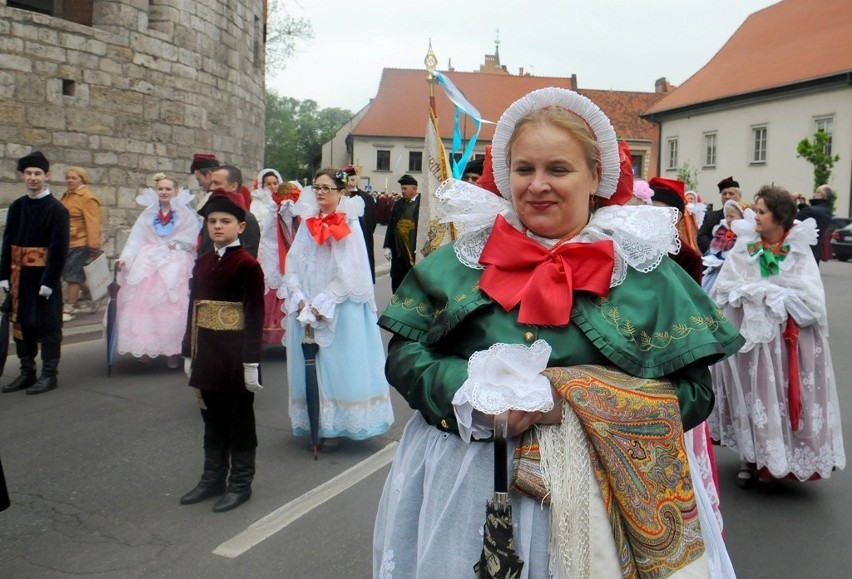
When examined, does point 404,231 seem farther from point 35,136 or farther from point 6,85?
point 6,85

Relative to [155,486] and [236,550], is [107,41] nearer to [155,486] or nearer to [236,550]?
[155,486]

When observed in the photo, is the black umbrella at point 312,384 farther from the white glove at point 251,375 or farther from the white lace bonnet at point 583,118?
the white lace bonnet at point 583,118

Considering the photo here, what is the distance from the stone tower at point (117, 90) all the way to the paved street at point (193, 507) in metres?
6.28

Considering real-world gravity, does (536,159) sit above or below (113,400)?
above

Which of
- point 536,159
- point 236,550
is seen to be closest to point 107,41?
point 236,550

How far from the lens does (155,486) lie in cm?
471

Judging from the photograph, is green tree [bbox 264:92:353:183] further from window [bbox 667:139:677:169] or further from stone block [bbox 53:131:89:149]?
stone block [bbox 53:131:89:149]

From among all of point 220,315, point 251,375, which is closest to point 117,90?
point 220,315

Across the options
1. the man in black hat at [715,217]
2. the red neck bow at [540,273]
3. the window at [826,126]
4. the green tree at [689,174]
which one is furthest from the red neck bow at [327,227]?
the green tree at [689,174]

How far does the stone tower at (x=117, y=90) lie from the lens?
36.6ft

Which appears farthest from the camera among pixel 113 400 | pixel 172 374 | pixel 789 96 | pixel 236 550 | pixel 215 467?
pixel 789 96

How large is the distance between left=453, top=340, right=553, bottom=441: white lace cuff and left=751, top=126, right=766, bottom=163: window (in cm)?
3675

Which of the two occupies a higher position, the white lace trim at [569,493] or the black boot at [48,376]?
the white lace trim at [569,493]

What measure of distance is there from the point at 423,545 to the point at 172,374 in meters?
6.32
